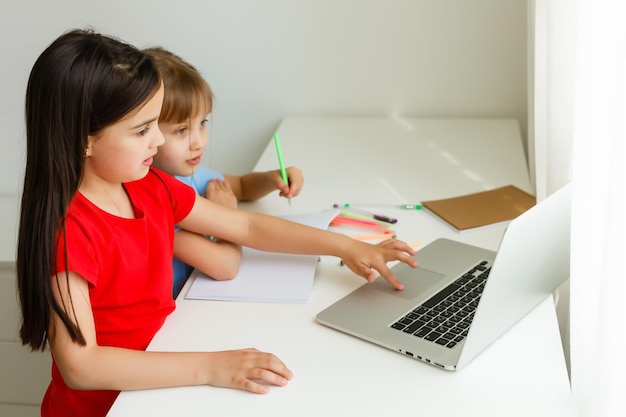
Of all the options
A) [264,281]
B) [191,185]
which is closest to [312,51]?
[191,185]

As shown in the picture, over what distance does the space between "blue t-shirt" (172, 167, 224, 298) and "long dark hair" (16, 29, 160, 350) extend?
15.8 inches

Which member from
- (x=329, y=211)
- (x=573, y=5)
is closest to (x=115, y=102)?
(x=329, y=211)

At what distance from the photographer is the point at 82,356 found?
1.01m

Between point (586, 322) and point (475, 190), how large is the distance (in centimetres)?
73

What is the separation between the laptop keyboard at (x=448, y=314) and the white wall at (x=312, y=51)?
92 centimetres

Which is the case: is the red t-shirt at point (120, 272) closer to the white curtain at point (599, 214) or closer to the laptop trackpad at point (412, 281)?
the laptop trackpad at point (412, 281)

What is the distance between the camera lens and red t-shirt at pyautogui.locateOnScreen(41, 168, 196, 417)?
1.08 meters

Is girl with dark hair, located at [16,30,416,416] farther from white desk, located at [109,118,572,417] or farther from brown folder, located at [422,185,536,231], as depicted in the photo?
brown folder, located at [422,185,536,231]

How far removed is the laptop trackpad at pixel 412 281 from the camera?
1.23 metres

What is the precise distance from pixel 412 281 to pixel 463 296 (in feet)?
0.31

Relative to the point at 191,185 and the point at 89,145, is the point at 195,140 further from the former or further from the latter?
the point at 89,145

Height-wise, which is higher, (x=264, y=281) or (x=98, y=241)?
(x=98, y=241)

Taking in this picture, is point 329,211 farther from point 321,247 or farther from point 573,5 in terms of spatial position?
point 573,5

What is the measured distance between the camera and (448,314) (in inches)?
45.3
